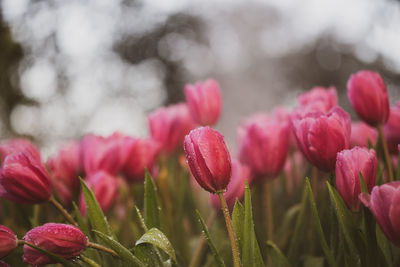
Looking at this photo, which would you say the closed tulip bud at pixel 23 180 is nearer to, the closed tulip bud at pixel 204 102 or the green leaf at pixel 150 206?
the green leaf at pixel 150 206

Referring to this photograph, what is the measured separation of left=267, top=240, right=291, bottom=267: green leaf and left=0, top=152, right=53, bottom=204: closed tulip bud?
27 centimetres

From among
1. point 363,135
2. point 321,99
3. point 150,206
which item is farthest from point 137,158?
point 363,135

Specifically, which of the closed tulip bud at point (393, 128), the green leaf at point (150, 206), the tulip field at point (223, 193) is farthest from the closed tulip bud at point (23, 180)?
the closed tulip bud at point (393, 128)

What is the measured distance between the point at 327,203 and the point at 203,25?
11537 millimetres

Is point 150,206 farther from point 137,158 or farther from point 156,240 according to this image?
point 137,158

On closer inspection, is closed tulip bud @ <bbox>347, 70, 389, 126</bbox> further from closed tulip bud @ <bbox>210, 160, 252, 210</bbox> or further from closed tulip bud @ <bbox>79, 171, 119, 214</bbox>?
closed tulip bud @ <bbox>79, 171, 119, 214</bbox>

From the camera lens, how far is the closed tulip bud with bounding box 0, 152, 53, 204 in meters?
0.40

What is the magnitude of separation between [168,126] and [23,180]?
0.39 metres

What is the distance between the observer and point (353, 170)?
13.9 inches

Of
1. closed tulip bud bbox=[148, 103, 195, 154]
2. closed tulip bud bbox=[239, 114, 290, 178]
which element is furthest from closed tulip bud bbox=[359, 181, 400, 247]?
closed tulip bud bbox=[148, 103, 195, 154]

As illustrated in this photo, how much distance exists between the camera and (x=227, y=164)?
1.20 ft

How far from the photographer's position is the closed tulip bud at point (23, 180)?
0.40 meters

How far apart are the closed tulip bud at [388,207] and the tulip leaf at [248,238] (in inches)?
4.3

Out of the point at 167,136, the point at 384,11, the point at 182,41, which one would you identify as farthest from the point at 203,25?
the point at 167,136
